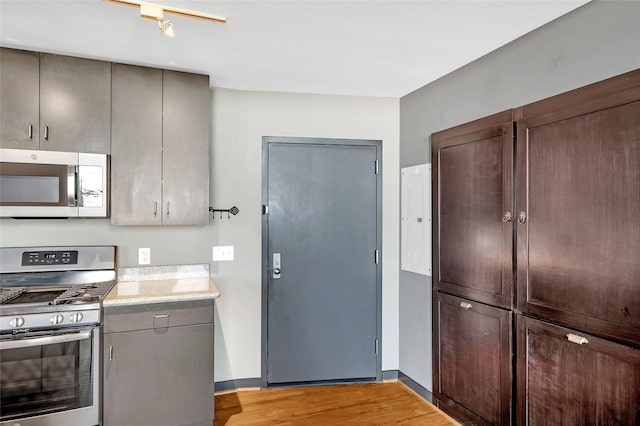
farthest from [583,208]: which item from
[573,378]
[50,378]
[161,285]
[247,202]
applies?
[50,378]

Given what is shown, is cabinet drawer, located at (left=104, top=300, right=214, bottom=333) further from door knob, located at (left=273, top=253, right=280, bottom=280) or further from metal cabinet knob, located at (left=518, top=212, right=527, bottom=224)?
metal cabinet knob, located at (left=518, top=212, right=527, bottom=224)

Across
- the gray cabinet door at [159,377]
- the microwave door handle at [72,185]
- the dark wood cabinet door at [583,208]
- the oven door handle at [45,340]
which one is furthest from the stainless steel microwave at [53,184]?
the dark wood cabinet door at [583,208]

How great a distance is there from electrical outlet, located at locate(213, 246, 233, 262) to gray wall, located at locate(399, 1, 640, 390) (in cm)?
147

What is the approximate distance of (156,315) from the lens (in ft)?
7.64

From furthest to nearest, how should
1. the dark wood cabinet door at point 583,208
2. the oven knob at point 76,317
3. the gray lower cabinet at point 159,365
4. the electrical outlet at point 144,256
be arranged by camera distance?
the electrical outlet at point 144,256 → the gray lower cabinet at point 159,365 → the oven knob at point 76,317 → the dark wood cabinet door at point 583,208

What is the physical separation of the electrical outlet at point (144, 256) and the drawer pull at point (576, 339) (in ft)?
8.76

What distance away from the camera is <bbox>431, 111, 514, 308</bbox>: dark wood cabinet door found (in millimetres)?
2297

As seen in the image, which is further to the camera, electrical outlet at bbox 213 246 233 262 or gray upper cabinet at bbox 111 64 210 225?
electrical outlet at bbox 213 246 233 262

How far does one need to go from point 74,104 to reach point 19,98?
0.29m

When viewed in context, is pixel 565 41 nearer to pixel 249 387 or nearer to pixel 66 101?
pixel 66 101

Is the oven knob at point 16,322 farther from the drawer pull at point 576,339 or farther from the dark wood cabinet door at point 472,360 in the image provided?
the drawer pull at point 576,339

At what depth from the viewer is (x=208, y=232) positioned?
309 centimetres

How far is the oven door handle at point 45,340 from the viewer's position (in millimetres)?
2041

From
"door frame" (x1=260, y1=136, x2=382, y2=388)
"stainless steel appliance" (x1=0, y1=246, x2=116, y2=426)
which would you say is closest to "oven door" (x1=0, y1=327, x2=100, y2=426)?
"stainless steel appliance" (x1=0, y1=246, x2=116, y2=426)
